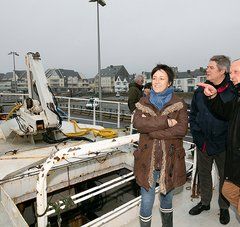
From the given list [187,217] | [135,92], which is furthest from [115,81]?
[187,217]

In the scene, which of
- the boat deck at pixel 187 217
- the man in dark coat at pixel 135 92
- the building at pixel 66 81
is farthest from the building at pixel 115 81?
the boat deck at pixel 187 217

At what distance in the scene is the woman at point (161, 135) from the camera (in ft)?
7.46

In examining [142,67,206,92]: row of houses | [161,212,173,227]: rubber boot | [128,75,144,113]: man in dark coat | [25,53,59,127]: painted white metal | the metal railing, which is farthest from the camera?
[142,67,206,92]: row of houses

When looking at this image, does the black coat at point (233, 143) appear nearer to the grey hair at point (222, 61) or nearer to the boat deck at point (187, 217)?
the grey hair at point (222, 61)

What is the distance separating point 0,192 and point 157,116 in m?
2.55

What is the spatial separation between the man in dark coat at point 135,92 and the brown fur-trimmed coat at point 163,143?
3.46m

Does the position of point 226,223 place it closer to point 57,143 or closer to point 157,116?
point 157,116

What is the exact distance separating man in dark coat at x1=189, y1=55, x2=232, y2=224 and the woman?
64 centimetres

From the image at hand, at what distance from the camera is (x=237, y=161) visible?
2229 mm

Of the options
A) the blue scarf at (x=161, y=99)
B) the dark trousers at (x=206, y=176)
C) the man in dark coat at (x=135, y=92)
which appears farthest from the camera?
the man in dark coat at (x=135, y=92)

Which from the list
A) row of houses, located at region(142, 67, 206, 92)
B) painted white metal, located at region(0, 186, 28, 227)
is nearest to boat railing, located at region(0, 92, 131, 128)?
painted white metal, located at region(0, 186, 28, 227)

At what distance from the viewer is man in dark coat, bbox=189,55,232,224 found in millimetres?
2756

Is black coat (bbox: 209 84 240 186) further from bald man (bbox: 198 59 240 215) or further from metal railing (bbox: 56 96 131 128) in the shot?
metal railing (bbox: 56 96 131 128)

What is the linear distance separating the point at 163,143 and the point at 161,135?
91 mm
